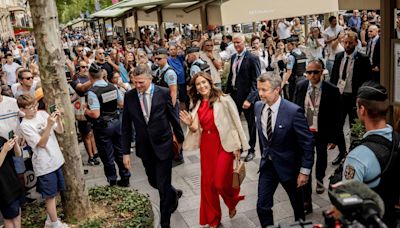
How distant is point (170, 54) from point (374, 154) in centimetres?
793

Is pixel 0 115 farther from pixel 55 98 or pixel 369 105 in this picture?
pixel 369 105

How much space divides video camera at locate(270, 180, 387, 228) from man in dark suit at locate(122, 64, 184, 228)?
3.25 metres

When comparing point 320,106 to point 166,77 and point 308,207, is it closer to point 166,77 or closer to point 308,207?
point 308,207

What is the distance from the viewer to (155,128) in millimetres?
5348

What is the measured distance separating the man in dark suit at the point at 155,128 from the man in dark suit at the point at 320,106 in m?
1.68

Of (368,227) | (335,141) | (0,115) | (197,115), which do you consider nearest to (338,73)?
(335,141)

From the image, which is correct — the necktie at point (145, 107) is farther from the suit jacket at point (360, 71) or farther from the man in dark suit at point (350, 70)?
the suit jacket at point (360, 71)

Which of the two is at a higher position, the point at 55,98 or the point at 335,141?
the point at 55,98

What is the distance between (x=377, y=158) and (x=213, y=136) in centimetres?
249

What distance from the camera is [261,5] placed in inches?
354

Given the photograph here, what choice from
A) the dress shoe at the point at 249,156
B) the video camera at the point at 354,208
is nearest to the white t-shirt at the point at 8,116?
the dress shoe at the point at 249,156

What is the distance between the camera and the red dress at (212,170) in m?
5.23

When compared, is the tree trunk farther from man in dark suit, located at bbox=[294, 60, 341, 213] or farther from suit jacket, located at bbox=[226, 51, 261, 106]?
suit jacket, located at bbox=[226, 51, 261, 106]

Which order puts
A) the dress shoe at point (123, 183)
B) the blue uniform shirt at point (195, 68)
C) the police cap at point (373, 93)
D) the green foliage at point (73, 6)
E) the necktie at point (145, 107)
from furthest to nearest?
the green foliage at point (73, 6)
the blue uniform shirt at point (195, 68)
the dress shoe at point (123, 183)
the necktie at point (145, 107)
the police cap at point (373, 93)
